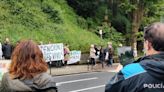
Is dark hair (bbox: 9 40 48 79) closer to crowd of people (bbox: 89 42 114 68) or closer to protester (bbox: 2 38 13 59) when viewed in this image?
protester (bbox: 2 38 13 59)

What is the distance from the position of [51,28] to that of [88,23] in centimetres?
860

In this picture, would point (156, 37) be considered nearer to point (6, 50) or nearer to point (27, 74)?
point (27, 74)

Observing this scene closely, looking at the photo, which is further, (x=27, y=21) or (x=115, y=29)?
(x=115, y=29)

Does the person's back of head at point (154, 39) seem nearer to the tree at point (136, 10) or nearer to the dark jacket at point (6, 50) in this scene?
the dark jacket at point (6, 50)

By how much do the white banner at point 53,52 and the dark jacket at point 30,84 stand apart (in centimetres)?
2327

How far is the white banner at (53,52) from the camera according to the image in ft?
93.9

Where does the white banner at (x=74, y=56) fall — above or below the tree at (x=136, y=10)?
below

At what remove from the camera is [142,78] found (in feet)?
13.5

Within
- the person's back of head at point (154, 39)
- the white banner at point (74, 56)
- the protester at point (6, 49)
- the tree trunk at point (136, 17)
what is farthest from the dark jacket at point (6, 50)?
the person's back of head at point (154, 39)

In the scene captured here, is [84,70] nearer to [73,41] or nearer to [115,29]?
[73,41]

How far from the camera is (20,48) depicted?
4.95 metres

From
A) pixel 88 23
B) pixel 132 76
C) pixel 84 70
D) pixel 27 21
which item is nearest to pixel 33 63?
pixel 132 76

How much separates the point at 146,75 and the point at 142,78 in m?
0.04

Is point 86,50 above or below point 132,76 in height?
below
